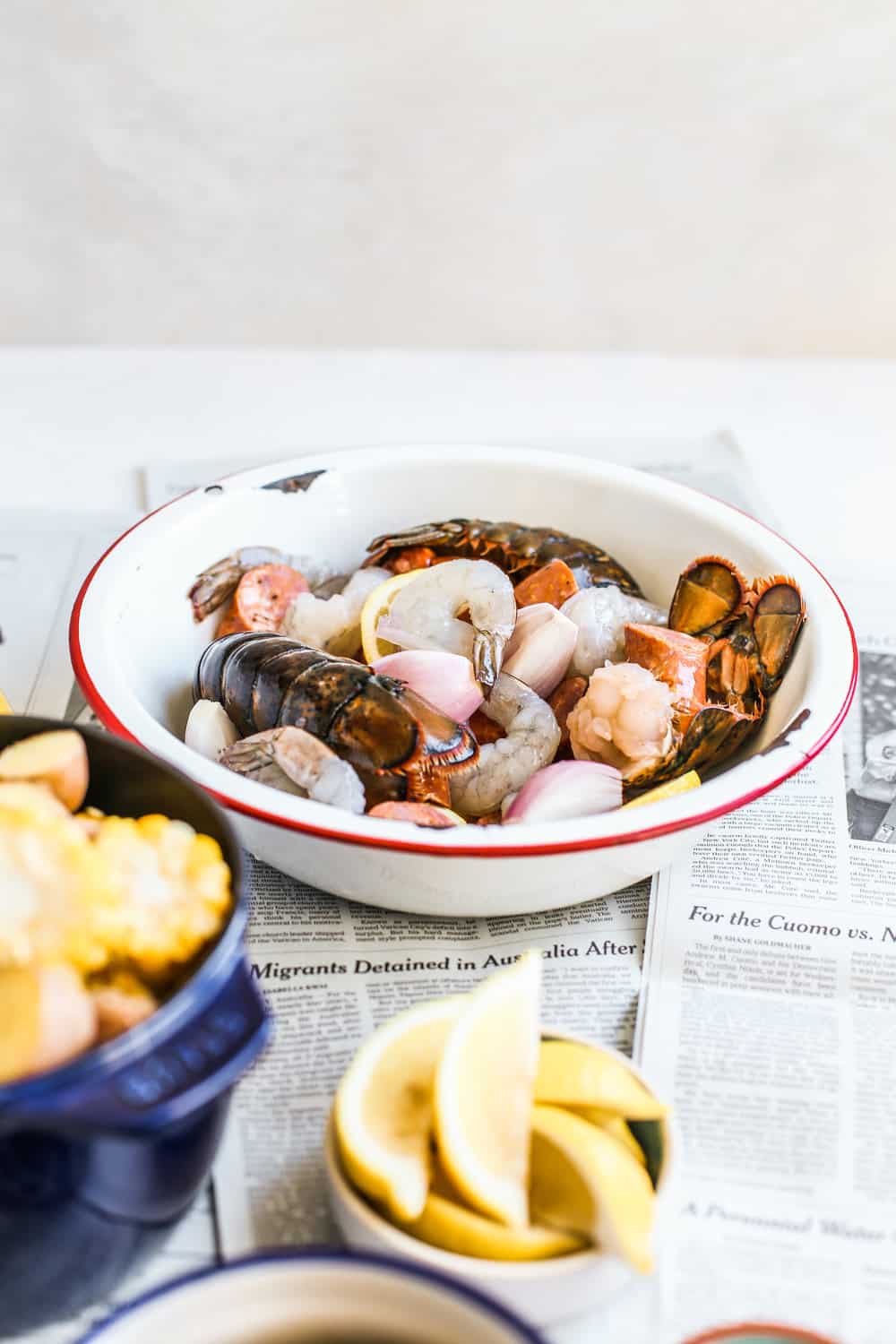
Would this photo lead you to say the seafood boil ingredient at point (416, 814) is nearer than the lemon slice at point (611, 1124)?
No

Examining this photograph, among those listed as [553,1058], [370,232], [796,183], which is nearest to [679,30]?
[796,183]

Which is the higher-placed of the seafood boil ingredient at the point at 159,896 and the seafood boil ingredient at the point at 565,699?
the seafood boil ingredient at the point at 565,699

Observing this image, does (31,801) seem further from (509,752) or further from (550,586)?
(550,586)

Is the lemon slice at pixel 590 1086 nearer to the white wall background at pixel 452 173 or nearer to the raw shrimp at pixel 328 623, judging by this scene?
the raw shrimp at pixel 328 623

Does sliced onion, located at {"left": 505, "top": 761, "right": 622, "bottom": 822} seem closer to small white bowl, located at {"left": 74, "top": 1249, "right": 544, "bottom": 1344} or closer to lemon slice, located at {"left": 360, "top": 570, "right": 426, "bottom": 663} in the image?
lemon slice, located at {"left": 360, "top": 570, "right": 426, "bottom": 663}

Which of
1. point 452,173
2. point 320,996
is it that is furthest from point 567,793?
point 452,173

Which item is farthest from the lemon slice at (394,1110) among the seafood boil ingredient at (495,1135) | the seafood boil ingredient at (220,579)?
the seafood boil ingredient at (220,579)

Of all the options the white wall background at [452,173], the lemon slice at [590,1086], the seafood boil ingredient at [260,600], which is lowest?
the lemon slice at [590,1086]
